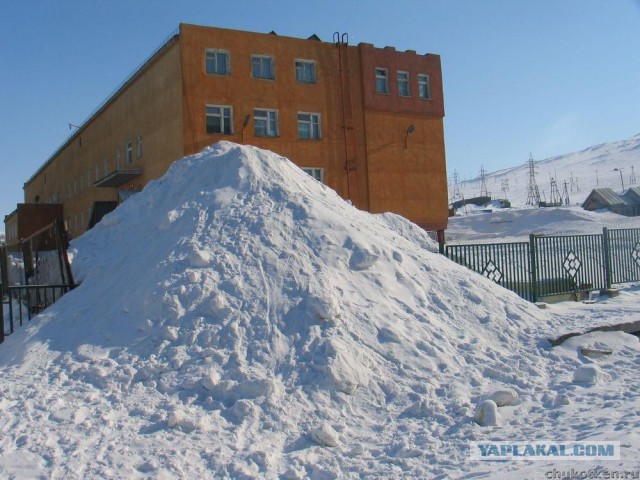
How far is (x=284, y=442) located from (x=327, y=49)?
2219 centimetres

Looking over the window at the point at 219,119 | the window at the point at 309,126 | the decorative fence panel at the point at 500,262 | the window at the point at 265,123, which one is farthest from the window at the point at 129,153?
the decorative fence panel at the point at 500,262

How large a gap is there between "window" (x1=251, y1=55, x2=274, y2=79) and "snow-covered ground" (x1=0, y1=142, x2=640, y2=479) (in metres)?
14.4

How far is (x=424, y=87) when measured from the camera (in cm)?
2736

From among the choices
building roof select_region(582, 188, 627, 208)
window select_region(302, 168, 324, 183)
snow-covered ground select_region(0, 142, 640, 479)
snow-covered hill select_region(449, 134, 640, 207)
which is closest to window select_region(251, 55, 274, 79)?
window select_region(302, 168, 324, 183)

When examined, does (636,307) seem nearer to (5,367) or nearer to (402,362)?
(402,362)

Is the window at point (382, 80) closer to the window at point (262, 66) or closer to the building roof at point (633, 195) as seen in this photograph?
the window at point (262, 66)

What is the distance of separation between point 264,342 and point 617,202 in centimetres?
5610

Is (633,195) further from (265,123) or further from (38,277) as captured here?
(38,277)

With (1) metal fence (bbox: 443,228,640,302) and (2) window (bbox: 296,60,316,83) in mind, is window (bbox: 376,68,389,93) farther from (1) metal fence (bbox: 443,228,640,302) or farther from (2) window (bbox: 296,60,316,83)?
(1) metal fence (bbox: 443,228,640,302)

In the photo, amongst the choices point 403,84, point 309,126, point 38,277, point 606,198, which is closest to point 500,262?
point 38,277

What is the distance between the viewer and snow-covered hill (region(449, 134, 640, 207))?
113 meters

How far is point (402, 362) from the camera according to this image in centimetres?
644

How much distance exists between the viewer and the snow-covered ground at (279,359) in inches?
188

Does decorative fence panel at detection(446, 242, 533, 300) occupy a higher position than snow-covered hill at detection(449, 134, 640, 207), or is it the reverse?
snow-covered hill at detection(449, 134, 640, 207)
